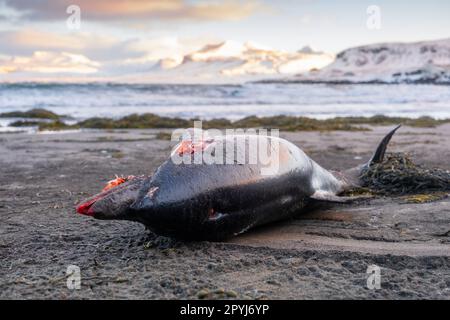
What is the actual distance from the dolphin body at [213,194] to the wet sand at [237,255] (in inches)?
7.3

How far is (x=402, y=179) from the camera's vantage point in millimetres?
5832

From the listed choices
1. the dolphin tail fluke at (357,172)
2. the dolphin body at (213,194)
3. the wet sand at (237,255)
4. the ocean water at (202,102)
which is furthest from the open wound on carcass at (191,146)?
the ocean water at (202,102)

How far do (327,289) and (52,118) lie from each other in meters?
19.4

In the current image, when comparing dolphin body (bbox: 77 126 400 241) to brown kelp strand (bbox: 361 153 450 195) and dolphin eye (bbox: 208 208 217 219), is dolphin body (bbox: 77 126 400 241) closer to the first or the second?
dolphin eye (bbox: 208 208 217 219)

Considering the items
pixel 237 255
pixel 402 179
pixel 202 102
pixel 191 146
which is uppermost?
pixel 202 102

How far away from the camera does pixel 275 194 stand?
4.13m

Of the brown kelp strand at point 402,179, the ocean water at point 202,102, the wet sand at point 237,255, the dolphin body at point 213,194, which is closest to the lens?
the wet sand at point 237,255

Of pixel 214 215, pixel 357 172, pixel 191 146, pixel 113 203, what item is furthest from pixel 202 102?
pixel 113 203

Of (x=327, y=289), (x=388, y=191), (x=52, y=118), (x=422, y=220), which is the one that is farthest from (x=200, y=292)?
(x=52, y=118)

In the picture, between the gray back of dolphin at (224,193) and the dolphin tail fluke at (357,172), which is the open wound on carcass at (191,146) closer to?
the gray back of dolphin at (224,193)

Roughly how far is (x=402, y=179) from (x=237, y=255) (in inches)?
114

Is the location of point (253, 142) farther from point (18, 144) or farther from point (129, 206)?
point (18, 144)

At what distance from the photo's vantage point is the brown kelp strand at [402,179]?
18.8ft

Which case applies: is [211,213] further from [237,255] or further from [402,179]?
[402,179]
